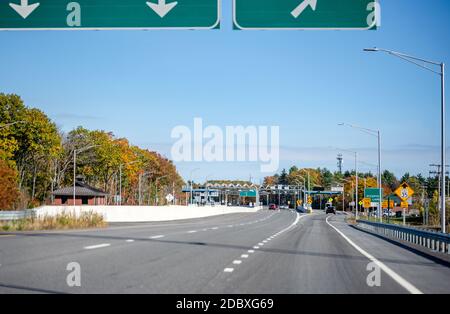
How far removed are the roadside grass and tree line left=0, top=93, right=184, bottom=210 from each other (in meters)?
16.8

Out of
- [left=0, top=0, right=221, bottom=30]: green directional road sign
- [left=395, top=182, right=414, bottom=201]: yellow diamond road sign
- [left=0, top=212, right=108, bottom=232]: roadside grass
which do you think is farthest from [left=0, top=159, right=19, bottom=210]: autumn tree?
[left=0, top=0, right=221, bottom=30]: green directional road sign

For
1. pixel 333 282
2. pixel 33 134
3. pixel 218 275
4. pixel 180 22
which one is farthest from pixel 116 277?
pixel 33 134

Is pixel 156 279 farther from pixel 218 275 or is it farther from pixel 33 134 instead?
pixel 33 134

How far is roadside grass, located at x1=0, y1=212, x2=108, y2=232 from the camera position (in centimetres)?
3412

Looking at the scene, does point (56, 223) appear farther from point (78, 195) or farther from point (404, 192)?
point (78, 195)

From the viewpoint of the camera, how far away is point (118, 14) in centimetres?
1541

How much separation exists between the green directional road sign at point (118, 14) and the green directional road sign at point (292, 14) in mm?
623

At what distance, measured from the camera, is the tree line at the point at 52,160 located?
80.8 metres

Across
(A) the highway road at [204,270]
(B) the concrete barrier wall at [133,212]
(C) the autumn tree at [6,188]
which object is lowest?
(B) the concrete barrier wall at [133,212]

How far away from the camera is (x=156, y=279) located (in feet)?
40.7

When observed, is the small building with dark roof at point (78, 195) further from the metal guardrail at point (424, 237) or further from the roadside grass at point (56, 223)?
the metal guardrail at point (424, 237)

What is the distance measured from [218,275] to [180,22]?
232 inches

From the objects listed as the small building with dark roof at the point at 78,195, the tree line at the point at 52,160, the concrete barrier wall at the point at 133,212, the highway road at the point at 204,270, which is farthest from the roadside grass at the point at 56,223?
the small building with dark roof at the point at 78,195

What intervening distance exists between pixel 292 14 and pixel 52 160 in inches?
4062
